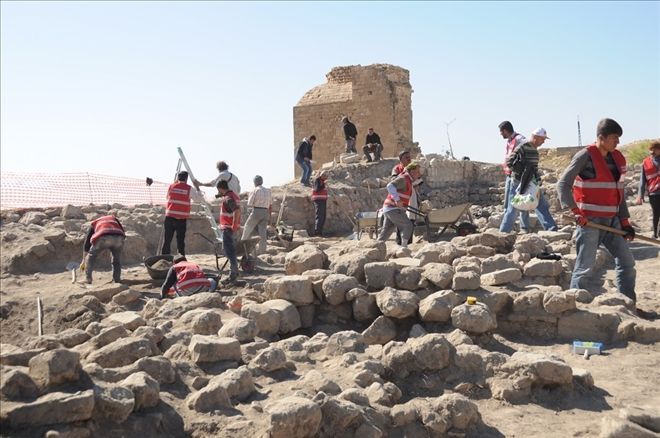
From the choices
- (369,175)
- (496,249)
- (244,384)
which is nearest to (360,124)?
(369,175)

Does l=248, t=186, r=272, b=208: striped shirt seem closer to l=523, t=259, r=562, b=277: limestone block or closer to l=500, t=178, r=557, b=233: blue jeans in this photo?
l=500, t=178, r=557, b=233: blue jeans

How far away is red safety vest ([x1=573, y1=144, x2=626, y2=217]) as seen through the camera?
231 inches

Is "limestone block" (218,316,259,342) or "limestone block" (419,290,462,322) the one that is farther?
"limestone block" (419,290,462,322)

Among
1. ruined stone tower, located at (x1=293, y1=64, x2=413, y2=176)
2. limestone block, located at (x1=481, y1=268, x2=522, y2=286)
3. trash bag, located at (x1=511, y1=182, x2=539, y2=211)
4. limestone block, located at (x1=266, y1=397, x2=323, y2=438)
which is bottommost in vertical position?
limestone block, located at (x1=266, y1=397, x2=323, y2=438)

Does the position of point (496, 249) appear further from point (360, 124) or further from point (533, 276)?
point (360, 124)

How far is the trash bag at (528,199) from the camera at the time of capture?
8.71m

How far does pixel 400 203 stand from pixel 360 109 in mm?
18721

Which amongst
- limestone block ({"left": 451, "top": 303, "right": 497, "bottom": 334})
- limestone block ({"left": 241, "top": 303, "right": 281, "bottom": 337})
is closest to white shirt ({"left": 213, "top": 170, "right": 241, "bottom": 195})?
limestone block ({"left": 241, "top": 303, "right": 281, "bottom": 337})

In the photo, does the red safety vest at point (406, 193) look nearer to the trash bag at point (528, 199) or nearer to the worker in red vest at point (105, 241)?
the trash bag at point (528, 199)

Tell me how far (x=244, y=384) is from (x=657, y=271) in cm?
565

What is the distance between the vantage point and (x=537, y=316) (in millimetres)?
5688

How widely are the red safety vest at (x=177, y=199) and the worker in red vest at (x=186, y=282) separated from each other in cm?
177

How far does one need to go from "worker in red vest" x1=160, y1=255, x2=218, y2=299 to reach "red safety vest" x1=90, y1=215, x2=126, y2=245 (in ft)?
4.81

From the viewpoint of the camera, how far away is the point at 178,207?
9.76 metres
